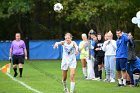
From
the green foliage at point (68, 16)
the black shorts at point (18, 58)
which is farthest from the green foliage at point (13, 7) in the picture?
the black shorts at point (18, 58)

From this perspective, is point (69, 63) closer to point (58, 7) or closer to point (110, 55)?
point (110, 55)

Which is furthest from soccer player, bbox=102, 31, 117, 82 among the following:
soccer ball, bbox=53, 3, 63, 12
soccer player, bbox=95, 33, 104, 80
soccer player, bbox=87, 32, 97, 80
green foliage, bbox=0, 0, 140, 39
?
green foliage, bbox=0, 0, 140, 39

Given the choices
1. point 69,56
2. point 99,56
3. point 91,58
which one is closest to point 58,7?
point 91,58

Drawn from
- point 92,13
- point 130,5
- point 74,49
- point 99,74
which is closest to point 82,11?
point 92,13

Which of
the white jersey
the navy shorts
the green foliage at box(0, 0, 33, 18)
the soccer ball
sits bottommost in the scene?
the navy shorts

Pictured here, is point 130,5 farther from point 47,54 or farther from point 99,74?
point 99,74

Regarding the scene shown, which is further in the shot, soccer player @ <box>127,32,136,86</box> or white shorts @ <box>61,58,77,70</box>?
soccer player @ <box>127,32,136,86</box>

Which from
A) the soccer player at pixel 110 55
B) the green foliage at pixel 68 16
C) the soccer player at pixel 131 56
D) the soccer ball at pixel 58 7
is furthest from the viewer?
the green foliage at pixel 68 16

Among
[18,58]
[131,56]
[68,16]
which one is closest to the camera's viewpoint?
[131,56]

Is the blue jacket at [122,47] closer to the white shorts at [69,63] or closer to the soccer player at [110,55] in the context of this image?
the soccer player at [110,55]

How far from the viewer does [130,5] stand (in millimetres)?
40531

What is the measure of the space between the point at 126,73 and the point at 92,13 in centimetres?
2291

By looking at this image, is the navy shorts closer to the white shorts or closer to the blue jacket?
the blue jacket

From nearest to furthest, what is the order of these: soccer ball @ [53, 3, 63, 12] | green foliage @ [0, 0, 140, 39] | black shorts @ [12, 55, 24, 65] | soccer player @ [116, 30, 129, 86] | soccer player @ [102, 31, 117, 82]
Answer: soccer player @ [116, 30, 129, 86], soccer player @ [102, 31, 117, 82], black shorts @ [12, 55, 24, 65], soccer ball @ [53, 3, 63, 12], green foliage @ [0, 0, 140, 39]
